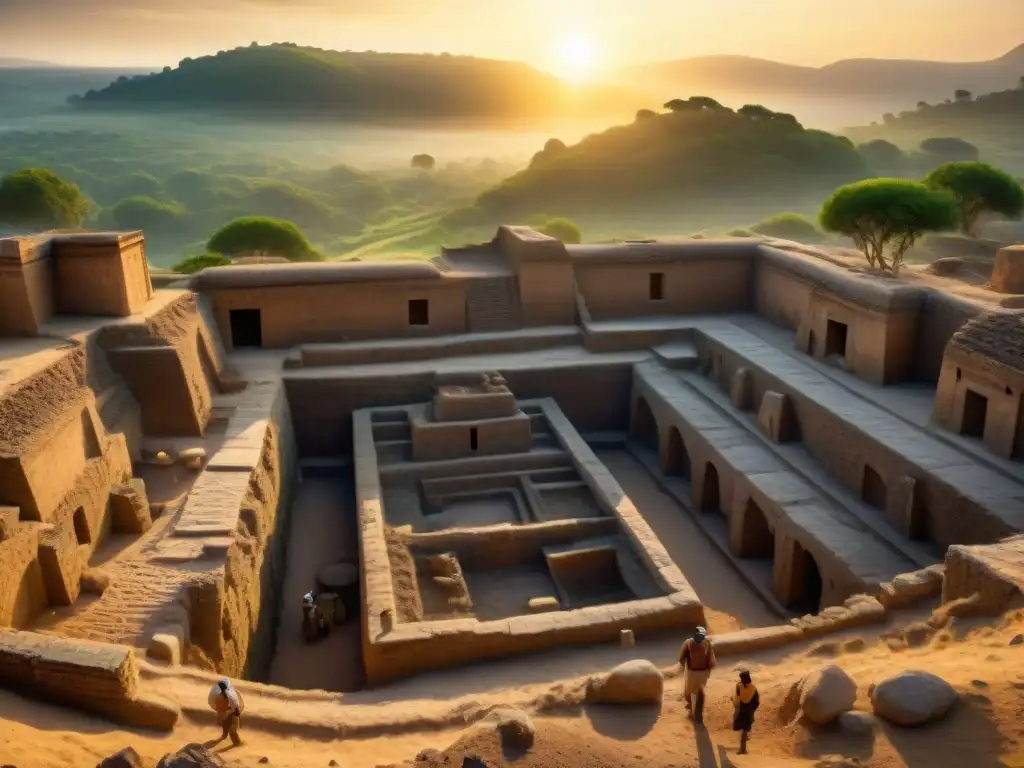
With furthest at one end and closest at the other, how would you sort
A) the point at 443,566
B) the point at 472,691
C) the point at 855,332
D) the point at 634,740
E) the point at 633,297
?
the point at 633,297 < the point at 855,332 < the point at 443,566 < the point at 472,691 < the point at 634,740

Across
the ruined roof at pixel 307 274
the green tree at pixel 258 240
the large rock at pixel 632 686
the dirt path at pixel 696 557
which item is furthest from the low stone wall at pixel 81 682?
the green tree at pixel 258 240

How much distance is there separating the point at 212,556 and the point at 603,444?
32.0ft

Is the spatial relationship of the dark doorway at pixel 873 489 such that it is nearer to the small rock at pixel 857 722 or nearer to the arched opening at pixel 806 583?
the arched opening at pixel 806 583

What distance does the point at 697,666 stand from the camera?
6.66 metres

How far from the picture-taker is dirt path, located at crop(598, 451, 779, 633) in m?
12.1

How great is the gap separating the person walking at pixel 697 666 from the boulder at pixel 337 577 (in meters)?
6.82

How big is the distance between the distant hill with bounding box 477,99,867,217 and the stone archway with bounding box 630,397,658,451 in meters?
52.0

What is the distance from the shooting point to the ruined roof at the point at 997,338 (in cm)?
1138

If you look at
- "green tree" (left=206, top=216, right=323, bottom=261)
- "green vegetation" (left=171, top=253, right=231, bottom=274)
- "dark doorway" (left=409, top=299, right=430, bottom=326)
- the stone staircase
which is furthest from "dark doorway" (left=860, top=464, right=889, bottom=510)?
"green tree" (left=206, top=216, right=323, bottom=261)

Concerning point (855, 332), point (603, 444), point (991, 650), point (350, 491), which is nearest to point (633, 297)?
point (603, 444)

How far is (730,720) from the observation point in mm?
6711

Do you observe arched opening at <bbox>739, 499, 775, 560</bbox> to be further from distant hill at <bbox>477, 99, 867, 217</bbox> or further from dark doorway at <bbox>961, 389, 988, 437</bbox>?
distant hill at <bbox>477, 99, 867, 217</bbox>

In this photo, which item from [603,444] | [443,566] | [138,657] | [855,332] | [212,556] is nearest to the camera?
[138,657]

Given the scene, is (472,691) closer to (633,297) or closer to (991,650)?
(991,650)
